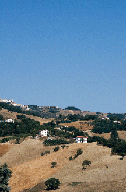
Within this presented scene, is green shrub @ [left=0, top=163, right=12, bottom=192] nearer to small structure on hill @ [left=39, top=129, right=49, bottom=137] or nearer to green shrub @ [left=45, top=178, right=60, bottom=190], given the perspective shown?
green shrub @ [left=45, top=178, right=60, bottom=190]

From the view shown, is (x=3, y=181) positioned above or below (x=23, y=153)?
below

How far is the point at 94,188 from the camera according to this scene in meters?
55.1

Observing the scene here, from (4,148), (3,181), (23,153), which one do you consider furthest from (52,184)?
(4,148)

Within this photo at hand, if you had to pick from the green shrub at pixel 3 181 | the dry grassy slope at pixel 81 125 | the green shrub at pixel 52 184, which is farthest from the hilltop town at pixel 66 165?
the dry grassy slope at pixel 81 125

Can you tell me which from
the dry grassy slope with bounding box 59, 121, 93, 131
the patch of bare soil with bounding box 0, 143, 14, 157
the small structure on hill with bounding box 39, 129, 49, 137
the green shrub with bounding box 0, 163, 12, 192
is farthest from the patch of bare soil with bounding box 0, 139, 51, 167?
the dry grassy slope with bounding box 59, 121, 93, 131

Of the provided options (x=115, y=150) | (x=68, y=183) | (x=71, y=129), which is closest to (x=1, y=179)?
(x=68, y=183)

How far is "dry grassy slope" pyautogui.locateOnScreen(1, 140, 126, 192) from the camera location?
65188mm

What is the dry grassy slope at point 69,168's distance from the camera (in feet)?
214

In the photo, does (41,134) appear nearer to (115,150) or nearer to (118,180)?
(115,150)

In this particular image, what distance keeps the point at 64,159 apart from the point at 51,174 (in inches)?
531

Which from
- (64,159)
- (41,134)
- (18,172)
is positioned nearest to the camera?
(18,172)

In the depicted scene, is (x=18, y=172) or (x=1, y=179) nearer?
(x=1, y=179)

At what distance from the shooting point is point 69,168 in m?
77.6

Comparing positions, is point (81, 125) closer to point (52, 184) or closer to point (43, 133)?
point (43, 133)
